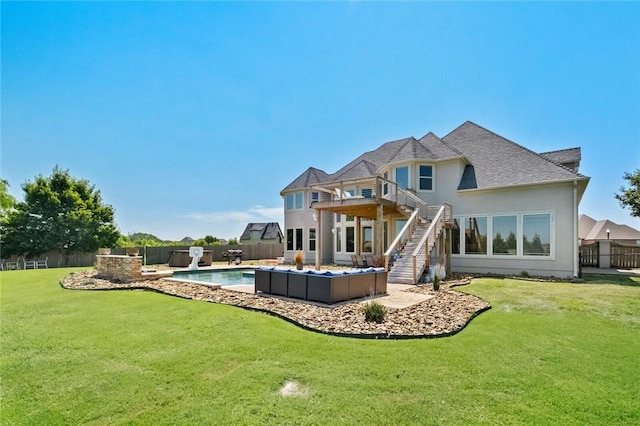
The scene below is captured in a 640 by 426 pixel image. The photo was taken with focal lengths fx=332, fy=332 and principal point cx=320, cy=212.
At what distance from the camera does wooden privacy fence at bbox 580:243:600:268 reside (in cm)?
2034

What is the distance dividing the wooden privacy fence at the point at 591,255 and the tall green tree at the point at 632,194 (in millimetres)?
5860

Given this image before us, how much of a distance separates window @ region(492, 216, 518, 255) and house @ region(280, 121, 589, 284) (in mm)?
40

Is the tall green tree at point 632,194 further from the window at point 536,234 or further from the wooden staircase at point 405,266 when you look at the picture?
the wooden staircase at point 405,266

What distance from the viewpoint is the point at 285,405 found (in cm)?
336

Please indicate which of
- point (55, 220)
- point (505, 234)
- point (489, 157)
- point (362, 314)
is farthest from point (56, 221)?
point (505, 234)

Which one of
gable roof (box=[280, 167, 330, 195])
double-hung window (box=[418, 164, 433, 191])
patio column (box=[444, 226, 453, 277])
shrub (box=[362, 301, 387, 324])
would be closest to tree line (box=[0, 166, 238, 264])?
gable roof (box=[280, 167, 330, 195])

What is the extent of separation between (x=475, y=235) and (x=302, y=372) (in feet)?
46.3

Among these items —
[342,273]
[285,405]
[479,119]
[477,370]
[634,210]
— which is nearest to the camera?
[285,405]

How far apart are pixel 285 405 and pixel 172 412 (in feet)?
3.60

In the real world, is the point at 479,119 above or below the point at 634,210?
above

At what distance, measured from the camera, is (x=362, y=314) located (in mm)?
6895

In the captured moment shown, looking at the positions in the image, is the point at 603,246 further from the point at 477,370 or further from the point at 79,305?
the point at 79,305

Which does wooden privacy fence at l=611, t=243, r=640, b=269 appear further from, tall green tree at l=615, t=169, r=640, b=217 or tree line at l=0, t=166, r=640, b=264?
tree line at l=0, t=166, r=640, b=264

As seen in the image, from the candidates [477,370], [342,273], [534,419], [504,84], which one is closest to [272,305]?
[342,273]
